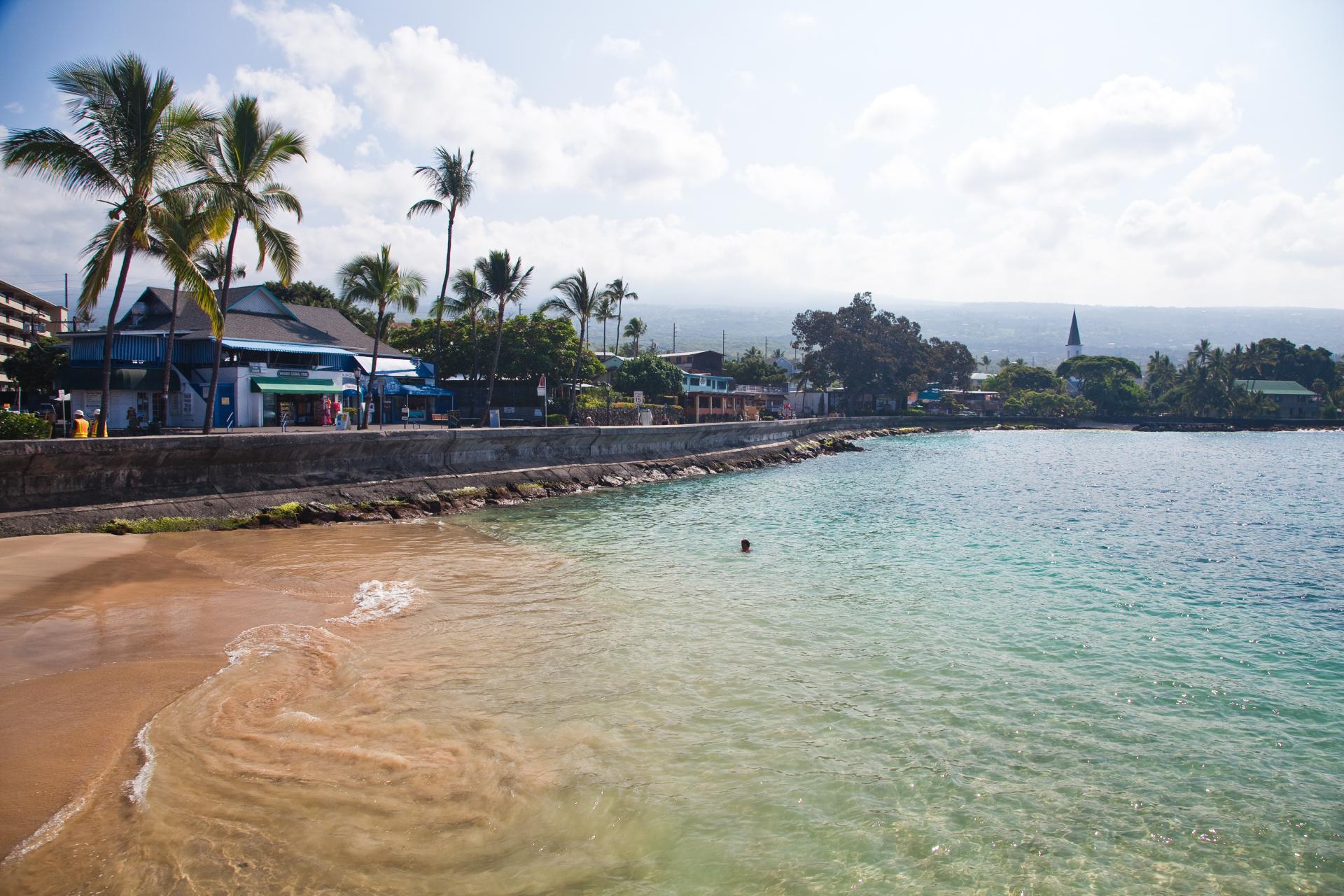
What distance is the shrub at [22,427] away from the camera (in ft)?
54.2

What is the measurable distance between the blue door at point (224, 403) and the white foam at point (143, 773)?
29.8 m

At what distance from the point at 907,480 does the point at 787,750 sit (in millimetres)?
33519

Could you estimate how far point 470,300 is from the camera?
5278 cm

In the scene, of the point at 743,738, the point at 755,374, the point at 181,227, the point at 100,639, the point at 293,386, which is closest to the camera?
the point at 743,738

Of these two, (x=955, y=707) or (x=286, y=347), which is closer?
(x=955, y=707)

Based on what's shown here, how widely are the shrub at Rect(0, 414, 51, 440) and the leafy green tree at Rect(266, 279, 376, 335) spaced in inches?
1339

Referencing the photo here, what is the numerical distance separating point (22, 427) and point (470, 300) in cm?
3738

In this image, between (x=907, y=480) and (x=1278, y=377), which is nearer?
(x=907, y=480)

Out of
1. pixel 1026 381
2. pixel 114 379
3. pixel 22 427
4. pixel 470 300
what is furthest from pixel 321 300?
pixel 1026 381

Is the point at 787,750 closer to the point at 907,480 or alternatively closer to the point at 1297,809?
the point at 1297,809

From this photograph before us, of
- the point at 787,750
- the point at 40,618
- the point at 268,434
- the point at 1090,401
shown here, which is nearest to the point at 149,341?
the point at 268,434

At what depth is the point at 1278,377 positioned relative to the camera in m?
121

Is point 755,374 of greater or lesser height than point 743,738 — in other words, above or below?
above

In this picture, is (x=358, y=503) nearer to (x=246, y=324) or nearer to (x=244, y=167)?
(x=244, y=167)
